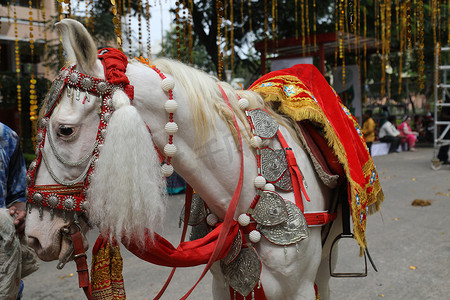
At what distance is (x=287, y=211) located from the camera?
1590 millimetres

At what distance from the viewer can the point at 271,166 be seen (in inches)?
63.6

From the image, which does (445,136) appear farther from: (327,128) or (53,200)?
(53,200)

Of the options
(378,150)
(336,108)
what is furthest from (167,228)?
(378,150)

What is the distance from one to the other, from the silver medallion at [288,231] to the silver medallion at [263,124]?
0.29m

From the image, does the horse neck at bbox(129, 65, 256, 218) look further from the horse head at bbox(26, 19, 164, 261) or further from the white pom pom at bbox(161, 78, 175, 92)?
the horse head at bbox(26, 19, 164, 261)

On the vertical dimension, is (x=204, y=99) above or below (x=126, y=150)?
above

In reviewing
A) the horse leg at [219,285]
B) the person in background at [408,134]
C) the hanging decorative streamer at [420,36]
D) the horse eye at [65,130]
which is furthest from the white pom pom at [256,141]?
the person in background at [408,134]

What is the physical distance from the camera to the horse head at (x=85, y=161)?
1247 millimetres

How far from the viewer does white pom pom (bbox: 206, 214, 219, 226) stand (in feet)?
5.77

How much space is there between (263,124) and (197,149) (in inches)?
12.1

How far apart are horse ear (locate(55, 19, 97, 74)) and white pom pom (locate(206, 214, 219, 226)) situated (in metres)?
0.80

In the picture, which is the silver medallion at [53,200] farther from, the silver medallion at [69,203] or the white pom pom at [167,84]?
the white pom pom at [167,84]

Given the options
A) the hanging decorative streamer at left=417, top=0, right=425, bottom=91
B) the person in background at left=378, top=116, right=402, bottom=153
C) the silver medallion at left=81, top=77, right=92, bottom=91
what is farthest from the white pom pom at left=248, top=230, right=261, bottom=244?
the person in background at left=378, top=116, right=402, bottom=153

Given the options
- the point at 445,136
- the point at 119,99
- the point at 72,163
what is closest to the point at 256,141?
the point at 119,99
